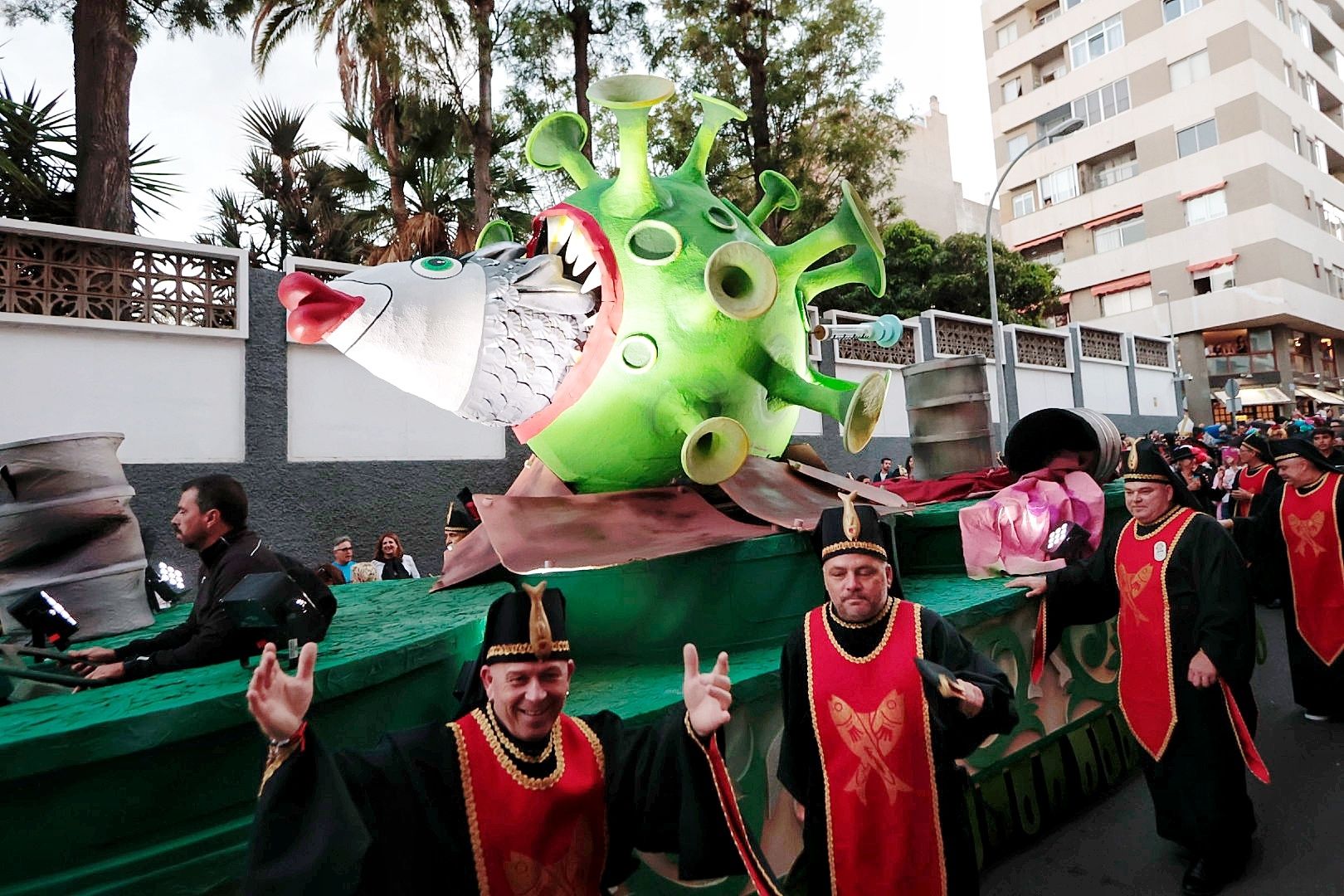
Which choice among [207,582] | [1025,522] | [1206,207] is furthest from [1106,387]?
[207,582]

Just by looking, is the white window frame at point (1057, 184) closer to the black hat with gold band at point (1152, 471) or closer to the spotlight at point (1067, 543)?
the spotlight at point (1067, 543)

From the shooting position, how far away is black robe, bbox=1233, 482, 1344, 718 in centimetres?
544

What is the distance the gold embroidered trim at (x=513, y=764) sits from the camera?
6.08ft

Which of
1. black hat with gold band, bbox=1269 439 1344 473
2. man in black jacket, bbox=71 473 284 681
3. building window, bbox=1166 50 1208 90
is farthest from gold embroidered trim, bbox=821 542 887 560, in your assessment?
building window, bbox=1166 50 1208 90

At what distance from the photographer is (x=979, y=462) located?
6.83 m

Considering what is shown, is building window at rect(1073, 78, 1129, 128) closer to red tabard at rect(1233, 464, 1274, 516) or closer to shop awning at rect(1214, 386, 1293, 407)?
shop awning at rect(1214, 386, 1293, 407)

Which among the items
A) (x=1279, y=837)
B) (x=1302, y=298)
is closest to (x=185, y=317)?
(x=1279, y=837)

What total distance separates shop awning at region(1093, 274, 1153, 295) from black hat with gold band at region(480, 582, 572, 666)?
33.6m

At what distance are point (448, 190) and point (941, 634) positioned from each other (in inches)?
551

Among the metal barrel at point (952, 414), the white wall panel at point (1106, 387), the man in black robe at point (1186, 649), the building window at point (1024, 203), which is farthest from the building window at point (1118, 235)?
the man in black robe at point (1186, 649)

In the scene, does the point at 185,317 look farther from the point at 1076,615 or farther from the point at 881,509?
the point at 1076,615

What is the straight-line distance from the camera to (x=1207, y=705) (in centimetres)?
351

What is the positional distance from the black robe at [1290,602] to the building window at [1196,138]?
28.1m

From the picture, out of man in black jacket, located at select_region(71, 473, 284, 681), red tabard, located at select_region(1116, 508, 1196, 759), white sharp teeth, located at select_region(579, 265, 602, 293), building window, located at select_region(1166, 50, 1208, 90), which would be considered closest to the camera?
man in black jacket, located at select_region(71, 473, 284, 681)
